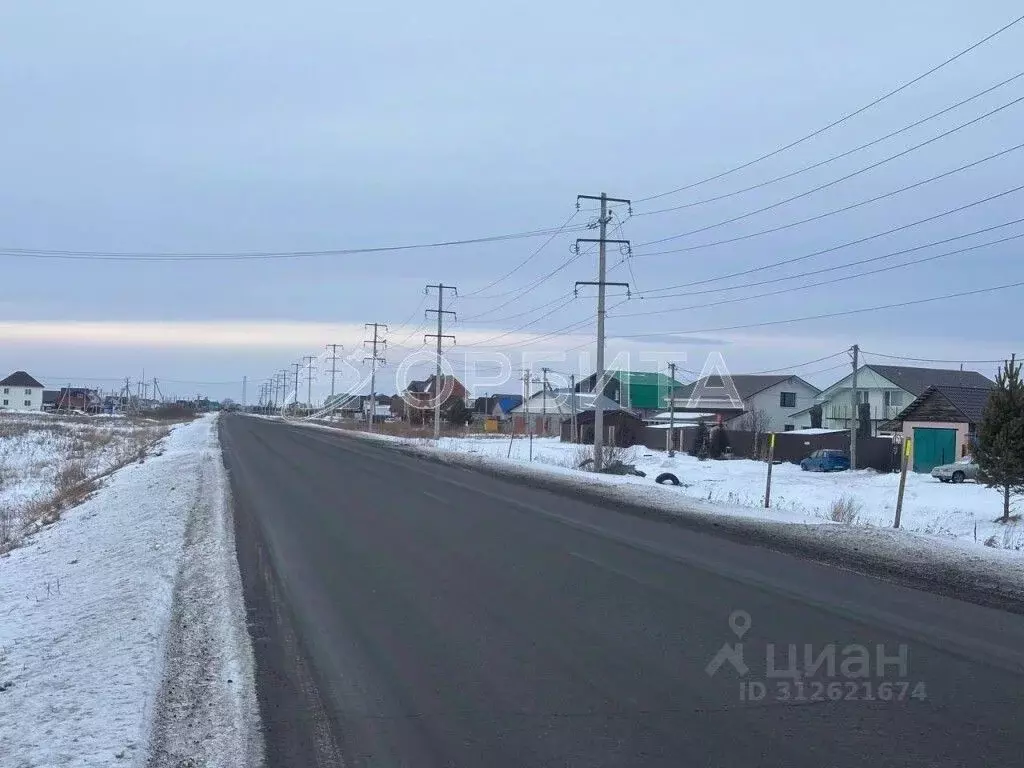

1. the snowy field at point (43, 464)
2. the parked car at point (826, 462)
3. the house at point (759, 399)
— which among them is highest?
the house at point (759, 399)

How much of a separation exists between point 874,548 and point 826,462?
38.3 metres

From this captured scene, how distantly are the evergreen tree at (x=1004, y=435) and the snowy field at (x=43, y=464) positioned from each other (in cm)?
2267

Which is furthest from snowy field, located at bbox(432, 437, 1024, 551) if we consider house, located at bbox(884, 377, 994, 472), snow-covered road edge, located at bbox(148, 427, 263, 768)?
snow-covered road edge, located at bbox(148, 427, 263, 768)

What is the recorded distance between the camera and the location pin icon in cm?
930

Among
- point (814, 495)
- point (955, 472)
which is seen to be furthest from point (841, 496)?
point (955, 472)

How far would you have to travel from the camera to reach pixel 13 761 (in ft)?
19.1

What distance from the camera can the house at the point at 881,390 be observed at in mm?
78312

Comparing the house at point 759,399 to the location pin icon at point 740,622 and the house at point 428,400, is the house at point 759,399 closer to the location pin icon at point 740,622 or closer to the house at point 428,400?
Result: the house at point 428,400

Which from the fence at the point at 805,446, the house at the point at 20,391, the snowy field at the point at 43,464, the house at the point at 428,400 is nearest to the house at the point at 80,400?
the house at the point at 20,391

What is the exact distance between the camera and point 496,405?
146250 mm

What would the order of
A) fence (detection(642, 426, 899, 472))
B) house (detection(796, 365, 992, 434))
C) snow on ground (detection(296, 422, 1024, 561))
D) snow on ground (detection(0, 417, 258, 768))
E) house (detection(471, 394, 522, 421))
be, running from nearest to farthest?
snow on ground (detection(0, 417, 258, 768)) → snow on ground (detection(296, 422, 1024, 561)) → fence (detection(642, 426, 899, 472)) → house (detection(796, 365, 992, 434)) → house (detection(471, 394, 522, 421))

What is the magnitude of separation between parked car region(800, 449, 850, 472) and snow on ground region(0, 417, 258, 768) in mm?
39653

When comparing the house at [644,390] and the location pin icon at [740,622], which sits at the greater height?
the house at [644,390]

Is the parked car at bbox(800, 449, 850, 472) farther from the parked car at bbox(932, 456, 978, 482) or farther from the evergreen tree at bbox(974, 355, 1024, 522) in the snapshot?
the evergreen tree at bbox(974, 355, 1024, 522)
